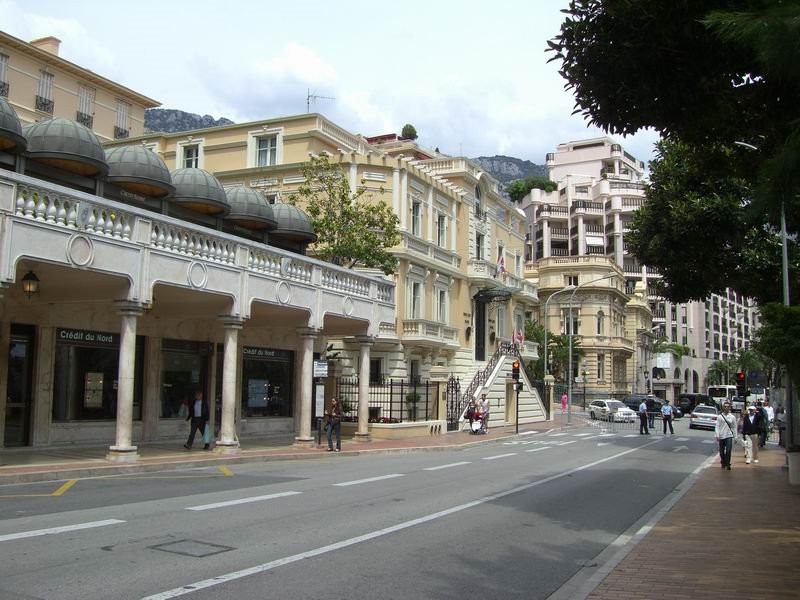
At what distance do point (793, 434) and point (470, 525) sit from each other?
1146 cm

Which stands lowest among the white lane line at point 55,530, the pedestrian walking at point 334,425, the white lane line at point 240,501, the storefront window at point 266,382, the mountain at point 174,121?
the white lane line at point 240,501

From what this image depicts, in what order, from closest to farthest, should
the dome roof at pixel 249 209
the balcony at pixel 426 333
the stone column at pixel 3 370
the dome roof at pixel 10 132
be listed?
1. the dome roof at pixel 10 132
2. the stone column at pixel 3 370
3. the dome roof at pixel 249 209
4. the balcony at pixel 426 333

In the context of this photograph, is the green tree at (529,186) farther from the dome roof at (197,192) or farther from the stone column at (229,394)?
the stone column at (229,394)

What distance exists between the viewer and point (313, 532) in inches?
392

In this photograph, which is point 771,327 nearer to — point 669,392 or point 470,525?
point 470,525

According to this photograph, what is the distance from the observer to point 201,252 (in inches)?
754

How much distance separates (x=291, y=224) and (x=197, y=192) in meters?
4.84

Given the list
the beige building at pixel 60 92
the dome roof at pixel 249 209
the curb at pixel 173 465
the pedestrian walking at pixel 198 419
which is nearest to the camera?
the curb at pixel 173 465

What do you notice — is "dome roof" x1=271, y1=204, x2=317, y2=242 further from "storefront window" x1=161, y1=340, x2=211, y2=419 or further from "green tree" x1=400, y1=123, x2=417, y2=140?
"green tree" x1=400, y1=123, x2=417, y2=140

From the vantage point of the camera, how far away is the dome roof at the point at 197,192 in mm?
22188

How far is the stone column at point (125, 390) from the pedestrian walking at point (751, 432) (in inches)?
634

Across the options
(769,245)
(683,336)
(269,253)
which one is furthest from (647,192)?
(683,336)

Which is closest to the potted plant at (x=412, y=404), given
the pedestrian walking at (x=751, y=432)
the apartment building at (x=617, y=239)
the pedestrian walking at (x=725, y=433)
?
the pedestrian walking at (x=751, y=432)

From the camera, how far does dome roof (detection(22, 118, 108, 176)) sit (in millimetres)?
18172
